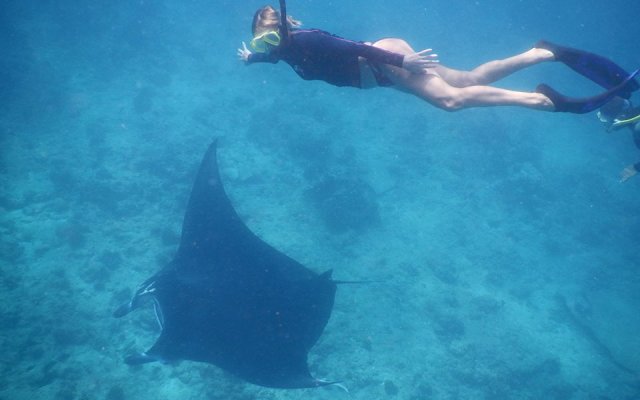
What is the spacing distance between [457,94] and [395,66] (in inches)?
38.5

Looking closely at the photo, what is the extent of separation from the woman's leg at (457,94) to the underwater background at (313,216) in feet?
22.2

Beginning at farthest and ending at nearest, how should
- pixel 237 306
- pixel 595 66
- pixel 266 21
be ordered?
1. pixel 237 306
2. pixel 595 66
3. pixel 266 21

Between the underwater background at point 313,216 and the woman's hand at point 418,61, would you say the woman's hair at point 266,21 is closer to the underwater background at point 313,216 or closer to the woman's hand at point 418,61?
the woman's hand at point 418,61

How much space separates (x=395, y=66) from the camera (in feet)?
16.9

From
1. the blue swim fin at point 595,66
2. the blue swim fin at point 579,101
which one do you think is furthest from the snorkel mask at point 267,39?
the blue swim fin at point 595,66

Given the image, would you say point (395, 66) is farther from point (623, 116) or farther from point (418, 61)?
point (623, 116)

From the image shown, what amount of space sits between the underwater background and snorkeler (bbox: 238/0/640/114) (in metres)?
6.86

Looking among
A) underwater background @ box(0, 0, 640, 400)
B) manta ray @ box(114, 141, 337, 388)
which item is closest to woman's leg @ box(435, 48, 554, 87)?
manta ray @ box(114, 141, 337, 388)

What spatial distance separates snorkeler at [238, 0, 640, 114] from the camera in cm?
488

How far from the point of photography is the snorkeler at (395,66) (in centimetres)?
488

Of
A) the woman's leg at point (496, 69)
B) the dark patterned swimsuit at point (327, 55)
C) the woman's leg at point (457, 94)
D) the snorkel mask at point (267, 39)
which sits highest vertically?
the woman's leg at point (496, 69)

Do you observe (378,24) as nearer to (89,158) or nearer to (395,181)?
(395,181)

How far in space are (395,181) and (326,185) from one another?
3412mm

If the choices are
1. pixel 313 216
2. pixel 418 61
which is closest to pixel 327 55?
pixel 418 61
